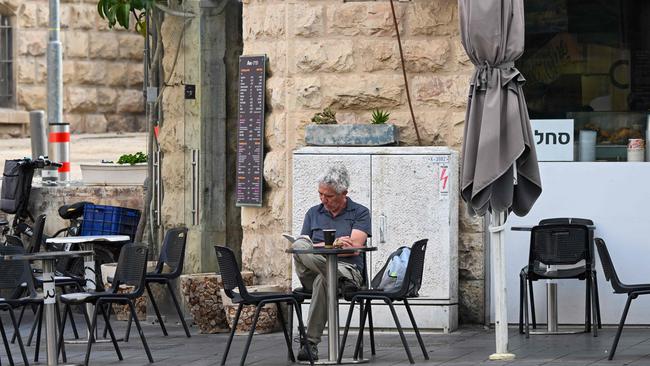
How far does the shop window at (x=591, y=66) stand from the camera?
14.0 meters

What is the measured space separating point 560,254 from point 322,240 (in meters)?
2.12

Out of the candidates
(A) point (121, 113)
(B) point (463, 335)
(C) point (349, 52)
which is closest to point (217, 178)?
(C) point (349, 52)

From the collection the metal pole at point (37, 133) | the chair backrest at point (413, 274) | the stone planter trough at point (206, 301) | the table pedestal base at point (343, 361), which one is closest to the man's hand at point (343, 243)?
the chair backrest at point (413, 274)

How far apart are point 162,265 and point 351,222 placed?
8.48 feet

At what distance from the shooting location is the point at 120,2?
16.5m

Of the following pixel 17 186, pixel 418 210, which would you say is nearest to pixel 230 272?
pixel 418 210

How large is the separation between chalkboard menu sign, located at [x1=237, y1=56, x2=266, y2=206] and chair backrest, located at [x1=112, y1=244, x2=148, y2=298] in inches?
84.4

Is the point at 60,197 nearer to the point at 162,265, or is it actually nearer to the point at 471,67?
the point at 162,265

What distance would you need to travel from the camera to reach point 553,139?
547 inches

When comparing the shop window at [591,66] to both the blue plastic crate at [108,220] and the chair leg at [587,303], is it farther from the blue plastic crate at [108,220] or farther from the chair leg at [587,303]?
the blue plastic crate at [108,220]

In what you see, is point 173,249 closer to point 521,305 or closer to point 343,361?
point 343,361

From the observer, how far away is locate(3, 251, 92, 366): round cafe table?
37.8 feet

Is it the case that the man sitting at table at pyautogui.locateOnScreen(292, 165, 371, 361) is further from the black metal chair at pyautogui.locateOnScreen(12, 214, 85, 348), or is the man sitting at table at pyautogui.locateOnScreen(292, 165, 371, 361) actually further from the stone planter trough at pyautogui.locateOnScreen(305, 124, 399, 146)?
the black metal chair at pyautogui.locateOnScreen(12, 214, 85, 348)

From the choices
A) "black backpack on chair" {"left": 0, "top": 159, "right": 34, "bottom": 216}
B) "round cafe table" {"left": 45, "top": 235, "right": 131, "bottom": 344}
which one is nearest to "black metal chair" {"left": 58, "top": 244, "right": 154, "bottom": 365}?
"round cafe table" {"left": 45, "top": 235, "right": 131, "bottom": 344}
